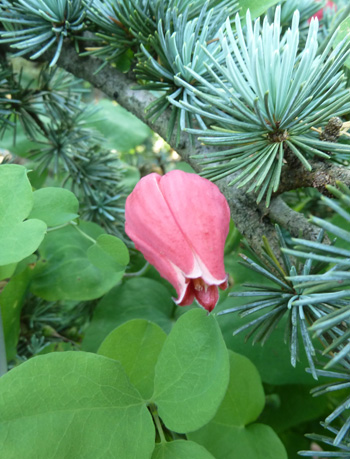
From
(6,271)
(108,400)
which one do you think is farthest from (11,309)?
(108,400)

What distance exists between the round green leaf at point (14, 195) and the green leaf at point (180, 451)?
161 millimetres

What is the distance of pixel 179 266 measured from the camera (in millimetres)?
257

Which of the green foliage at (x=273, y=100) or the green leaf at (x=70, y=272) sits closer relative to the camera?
the green foliage at (x=273, y=100)

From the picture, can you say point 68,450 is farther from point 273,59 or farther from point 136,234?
point 273,59

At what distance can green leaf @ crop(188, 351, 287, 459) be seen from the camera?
314mm

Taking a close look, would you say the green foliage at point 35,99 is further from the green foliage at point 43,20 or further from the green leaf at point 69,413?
the green leaf at point 69,413

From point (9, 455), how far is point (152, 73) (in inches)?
10.6

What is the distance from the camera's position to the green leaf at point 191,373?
256 mm

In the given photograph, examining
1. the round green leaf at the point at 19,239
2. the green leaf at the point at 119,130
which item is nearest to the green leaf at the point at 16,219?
the round green leaf at the point at 19,239

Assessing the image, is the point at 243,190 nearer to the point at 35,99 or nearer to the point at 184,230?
the point at 184,230

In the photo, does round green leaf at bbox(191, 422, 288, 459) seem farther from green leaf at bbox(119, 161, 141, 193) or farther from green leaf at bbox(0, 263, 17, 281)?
green leaf at bbox(119, 161, 141, 193)

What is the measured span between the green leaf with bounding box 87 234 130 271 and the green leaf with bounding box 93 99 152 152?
1.26ft

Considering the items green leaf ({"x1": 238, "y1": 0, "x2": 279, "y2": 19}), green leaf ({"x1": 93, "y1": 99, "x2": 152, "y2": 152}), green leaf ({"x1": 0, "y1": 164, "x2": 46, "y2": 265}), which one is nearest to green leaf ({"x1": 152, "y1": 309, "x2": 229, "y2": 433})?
green leaf ({"x1": 0, "y1": 164, "x2": 46, "y2": 265})

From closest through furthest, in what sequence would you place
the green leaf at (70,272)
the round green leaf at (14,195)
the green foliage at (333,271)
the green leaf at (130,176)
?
the green foliage at (333,271) < the round green leaf at (14,195) < the green leaf at (70,272) < the green leaf at (130,176)
